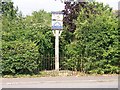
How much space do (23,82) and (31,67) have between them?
2097 mm

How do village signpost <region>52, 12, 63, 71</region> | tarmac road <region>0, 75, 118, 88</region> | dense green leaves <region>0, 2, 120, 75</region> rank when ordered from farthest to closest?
village signpost <region>52, 12, 63, 71</region> < dense green leaves <region>0, 2, 120, 75</region> < tarmac road <region>0, 75, 118, 88</region>

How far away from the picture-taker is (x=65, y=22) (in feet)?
56.3

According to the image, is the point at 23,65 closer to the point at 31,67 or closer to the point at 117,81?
the point at 31,67

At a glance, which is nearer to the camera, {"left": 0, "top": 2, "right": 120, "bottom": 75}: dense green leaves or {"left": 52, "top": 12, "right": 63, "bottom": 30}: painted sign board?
{"left": 0, "top": 2, "right": 120, "bottom": 75}: dense green leaves

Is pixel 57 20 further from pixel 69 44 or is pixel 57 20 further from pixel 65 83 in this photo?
pixel 65 83

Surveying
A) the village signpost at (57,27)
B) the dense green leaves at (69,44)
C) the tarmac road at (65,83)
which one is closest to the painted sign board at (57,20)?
the village signpost at (57,27)

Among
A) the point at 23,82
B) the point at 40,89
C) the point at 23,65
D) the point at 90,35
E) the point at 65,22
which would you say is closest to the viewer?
the point at 40,89

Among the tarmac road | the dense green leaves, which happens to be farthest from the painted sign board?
the tarmac road

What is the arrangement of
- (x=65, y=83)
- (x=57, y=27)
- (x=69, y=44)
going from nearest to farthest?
(x=65, y=83) < (x=57, y=27) < (x=69, y=44)

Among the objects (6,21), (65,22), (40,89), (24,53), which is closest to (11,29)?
(6,21)

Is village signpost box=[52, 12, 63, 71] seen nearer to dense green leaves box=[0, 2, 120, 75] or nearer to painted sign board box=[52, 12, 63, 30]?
painted sign board box=[52, 12, 63, 30]

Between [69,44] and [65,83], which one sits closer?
[65,83]

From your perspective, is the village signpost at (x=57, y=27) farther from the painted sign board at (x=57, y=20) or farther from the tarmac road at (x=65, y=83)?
the tarmac road at (x=65, y=83)

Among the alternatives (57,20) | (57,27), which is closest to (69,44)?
(57,27)
